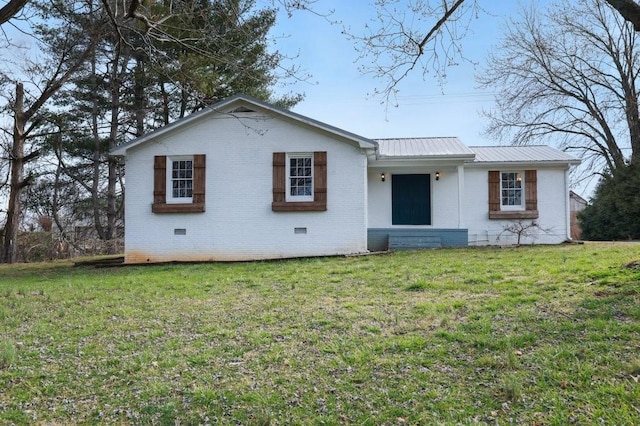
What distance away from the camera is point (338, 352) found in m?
4.11

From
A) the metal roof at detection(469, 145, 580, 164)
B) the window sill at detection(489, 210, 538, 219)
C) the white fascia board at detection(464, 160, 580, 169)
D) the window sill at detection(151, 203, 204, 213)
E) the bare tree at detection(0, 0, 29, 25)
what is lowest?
the window sill at detection(489, 210, 538, 219)

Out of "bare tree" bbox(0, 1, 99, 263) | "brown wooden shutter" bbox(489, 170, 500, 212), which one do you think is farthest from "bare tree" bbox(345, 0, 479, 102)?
"bare tree" bbox(0, 1, 99, 263)

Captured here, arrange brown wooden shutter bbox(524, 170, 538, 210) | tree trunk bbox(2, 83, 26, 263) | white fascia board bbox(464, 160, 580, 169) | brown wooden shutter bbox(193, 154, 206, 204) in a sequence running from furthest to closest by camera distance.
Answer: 1. tree trunk bbox(2, 83, 26, 263)
2. brown wooden shutter bbox(524, 170, 538, 210)
3. white fascia board bbox(464, 160, 580, 169)
4. brown wooden shutter bbox(193, 154, 206, 204)

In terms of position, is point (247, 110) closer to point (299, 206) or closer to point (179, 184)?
point (179, 184)

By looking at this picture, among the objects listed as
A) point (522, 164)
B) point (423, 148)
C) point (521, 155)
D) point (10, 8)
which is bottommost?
point (522, 164)

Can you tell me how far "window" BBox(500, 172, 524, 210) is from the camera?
14297 mm

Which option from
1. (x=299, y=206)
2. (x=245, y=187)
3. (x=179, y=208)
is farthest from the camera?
(x=245, y=187)

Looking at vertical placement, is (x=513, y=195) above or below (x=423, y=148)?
below

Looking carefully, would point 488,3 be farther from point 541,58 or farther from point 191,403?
point 541,58

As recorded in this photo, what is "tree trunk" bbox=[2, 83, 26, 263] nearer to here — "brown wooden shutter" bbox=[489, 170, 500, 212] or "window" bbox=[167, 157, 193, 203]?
"window" bbox=[167, 157, 193, 203]

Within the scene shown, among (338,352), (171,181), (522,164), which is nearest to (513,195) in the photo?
(522,164)

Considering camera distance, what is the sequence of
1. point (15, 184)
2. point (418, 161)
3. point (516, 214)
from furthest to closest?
point (15, 184) → point (516, 214) → point (418, 161)

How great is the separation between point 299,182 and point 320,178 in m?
0.65

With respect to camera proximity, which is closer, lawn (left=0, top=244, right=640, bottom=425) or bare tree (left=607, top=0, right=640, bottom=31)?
lawn (left=0, top=244, right=640, bottom=425)
